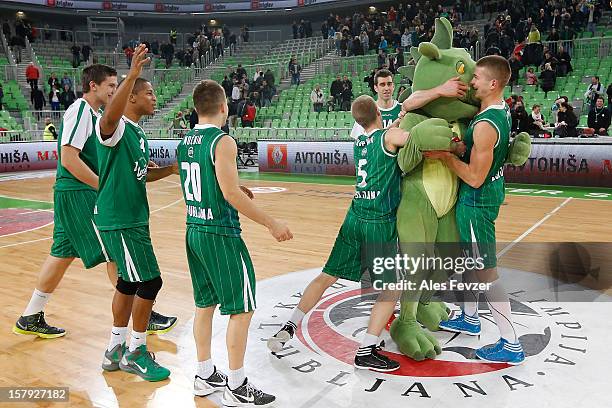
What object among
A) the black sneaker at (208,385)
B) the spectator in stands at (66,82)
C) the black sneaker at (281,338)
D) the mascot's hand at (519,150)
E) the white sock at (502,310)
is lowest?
the black sneaker at (208,385)

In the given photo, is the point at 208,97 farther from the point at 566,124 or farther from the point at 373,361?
the point at 566,124

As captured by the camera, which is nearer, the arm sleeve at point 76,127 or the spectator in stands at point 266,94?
the arm sleeve at point 76,127

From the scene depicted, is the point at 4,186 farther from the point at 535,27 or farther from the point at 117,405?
the point at 535,27

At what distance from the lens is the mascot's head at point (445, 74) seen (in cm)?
347

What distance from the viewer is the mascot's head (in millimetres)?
3475

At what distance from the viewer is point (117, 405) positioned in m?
3.09

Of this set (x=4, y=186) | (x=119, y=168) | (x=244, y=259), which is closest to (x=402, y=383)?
(x=244, y=259)

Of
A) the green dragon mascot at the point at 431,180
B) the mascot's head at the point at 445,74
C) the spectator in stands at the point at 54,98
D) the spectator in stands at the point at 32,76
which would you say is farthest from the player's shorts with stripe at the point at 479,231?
the spectator in stands at the point at 32,76

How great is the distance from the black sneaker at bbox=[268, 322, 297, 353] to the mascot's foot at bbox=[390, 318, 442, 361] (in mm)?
688

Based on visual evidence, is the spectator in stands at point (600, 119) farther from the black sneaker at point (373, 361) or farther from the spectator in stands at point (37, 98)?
the spectator in stands at point (37, 98)

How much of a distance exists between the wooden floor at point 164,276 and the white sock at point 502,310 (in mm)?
1891

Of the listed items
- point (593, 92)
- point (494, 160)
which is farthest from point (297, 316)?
point (593, 92)

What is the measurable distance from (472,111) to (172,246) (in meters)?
4.45

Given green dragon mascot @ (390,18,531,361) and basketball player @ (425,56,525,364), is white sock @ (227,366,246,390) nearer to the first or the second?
green dragon mascot @ (390,18,531,361)
